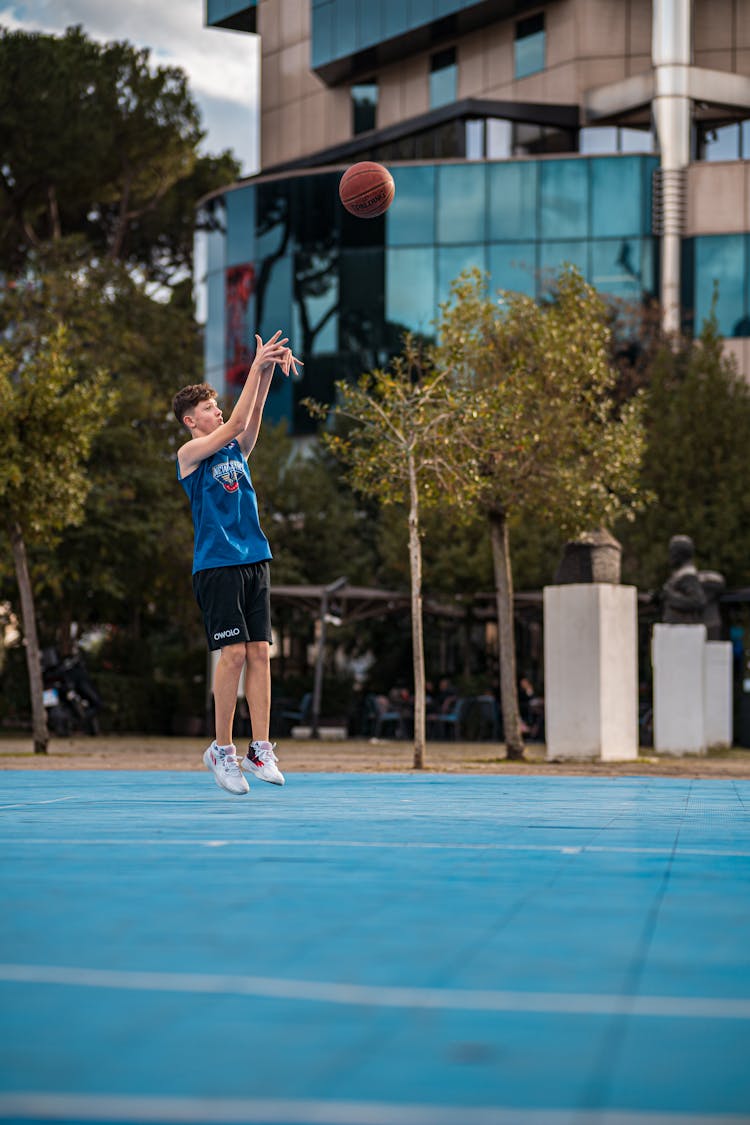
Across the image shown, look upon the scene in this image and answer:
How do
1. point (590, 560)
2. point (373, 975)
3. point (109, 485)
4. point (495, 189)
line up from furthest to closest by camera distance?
1. point (495, 189)
2. point (109, 485)
3. point (590, 560)
4. point (373, 975)

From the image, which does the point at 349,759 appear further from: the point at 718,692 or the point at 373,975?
the point at 373,975

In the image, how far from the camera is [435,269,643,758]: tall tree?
65.5 ft

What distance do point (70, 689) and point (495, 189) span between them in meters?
21.3

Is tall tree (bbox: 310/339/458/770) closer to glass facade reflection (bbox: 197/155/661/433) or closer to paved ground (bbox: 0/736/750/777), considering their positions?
paved ground (bbox: 0/736/750/777)

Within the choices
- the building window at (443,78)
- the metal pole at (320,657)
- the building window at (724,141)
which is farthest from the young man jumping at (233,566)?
the building window at (443,78)

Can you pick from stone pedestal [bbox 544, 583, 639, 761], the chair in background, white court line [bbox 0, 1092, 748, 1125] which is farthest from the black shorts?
the chair in background

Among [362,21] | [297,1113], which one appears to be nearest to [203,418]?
[297,1113]

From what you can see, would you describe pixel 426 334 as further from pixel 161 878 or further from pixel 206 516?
pixel 161 878

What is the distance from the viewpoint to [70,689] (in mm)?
31141

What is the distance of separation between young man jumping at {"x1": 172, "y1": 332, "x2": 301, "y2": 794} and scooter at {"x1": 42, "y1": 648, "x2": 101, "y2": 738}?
23.2m

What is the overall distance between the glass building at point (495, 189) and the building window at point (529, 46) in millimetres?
46

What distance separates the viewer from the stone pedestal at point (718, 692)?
25.8 meters

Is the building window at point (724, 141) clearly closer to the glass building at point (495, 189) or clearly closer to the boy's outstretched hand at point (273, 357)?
the glass building at point (495, 189)

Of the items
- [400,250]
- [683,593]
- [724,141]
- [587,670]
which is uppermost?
[724,141]
